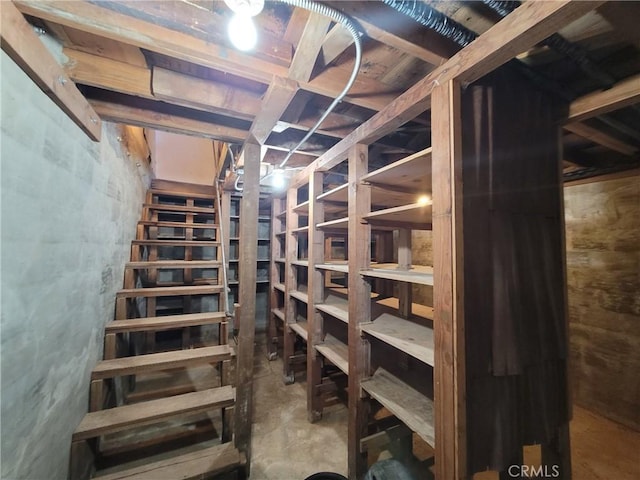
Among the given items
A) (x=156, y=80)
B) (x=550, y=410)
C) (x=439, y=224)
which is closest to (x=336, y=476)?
(x=550, y=410)

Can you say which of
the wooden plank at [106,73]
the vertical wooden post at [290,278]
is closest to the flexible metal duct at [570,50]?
the wooden plank at [106,73]

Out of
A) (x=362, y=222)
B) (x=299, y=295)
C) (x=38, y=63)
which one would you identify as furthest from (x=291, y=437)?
(x=38, y=63)

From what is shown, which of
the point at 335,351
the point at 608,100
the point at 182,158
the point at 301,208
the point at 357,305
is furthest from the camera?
the point at 182,158

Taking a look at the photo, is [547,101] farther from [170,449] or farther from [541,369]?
[170,449]

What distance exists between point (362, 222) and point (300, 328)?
1535 mm

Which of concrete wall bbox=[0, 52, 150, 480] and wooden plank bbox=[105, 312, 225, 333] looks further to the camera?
wooden plank bbox=[105, 312, 225, 333]

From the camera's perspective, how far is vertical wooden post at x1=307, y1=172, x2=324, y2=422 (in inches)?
85.8

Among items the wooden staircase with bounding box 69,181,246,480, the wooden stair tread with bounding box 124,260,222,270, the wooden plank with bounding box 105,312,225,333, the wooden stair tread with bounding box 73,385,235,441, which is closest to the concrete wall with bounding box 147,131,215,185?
the wooden staircase with bounding box 69,181,246,480

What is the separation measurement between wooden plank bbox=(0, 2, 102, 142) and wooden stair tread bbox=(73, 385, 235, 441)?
169 centimetres

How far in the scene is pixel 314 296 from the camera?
7.18 ft

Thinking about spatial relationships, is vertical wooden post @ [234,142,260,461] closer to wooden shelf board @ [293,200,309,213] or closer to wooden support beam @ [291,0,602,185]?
wooden shelf board @ [293,200,309,213]

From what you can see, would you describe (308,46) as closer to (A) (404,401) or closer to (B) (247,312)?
(B) (247,312)

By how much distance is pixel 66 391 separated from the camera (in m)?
1.27

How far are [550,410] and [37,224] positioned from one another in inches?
92.8
